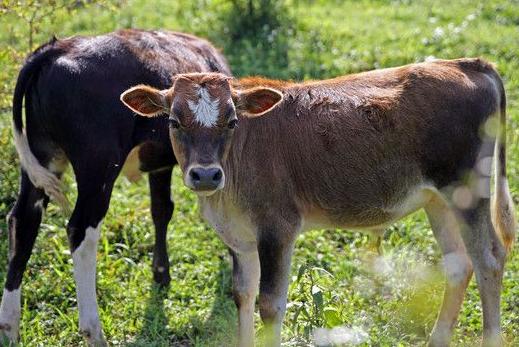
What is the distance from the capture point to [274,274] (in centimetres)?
657

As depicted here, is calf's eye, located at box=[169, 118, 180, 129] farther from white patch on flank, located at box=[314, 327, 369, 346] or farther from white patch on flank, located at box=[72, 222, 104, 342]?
white patch on flank, located at box=[314, 327, 369, 346]

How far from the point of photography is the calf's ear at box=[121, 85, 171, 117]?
258 inches

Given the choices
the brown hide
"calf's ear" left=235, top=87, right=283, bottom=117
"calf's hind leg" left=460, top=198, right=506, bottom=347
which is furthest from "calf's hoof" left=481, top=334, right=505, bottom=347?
"calf's ear" left=235, top=87, right=283, bottom=117

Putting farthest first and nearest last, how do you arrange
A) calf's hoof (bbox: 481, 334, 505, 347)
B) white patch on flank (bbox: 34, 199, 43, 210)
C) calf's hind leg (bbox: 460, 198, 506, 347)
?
1. white patch on flank (bbox: 34, 199, 43, 210)
2. calf's hoof (bbox: 481, 334, 505, 347)
3. calf's hind leg (bbox: 460, 198, 506, 347)

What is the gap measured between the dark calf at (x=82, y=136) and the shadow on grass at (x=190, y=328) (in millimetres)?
482

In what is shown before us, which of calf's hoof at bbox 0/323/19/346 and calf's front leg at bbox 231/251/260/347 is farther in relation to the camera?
calf's hoof at bbox 0/323/19/346

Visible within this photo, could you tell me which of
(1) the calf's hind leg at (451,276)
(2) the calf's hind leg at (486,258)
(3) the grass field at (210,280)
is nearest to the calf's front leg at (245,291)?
(3) the grass field at (210,280)

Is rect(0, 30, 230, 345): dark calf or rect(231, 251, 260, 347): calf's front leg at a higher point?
rect(0, 30, 230, 345): dark calf

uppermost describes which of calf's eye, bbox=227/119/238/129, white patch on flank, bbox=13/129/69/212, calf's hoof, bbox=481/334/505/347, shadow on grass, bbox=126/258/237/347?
calf's eye, bbox=227/119/238/129

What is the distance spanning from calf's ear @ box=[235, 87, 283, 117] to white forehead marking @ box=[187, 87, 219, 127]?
0.30 metres

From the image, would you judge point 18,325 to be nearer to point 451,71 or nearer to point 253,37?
point 451,71

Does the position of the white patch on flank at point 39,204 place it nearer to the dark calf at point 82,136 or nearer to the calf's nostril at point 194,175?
the dark calf at point 82,136

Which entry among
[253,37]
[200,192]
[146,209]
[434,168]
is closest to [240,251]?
[200,192]

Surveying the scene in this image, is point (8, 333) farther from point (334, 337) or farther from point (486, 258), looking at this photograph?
point (486, 258)
